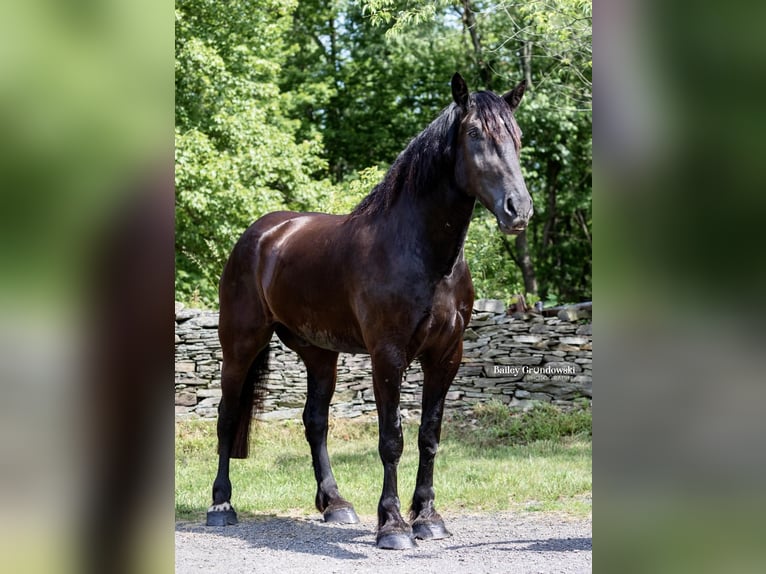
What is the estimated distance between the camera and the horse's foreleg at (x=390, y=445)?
4250 mm

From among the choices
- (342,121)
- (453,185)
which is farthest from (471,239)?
(453,185)

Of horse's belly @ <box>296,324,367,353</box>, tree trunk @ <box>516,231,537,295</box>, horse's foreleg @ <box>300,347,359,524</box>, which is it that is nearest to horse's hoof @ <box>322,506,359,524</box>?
horse's foreleg @ <box>300,347,359,524</box>

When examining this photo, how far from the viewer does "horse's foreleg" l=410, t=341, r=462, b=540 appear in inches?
179

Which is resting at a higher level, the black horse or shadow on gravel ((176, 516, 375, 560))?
the black horse

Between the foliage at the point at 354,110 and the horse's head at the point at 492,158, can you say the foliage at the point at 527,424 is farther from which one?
the horse's head at the point at 492,158

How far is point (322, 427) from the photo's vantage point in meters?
5.40

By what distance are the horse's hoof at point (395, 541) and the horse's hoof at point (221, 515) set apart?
1316mm

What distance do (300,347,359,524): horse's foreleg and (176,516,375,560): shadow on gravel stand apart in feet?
0.40

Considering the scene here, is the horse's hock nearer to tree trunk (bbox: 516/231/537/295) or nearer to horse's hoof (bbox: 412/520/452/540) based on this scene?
horse's hoof (bbox: 412/520/452/540)

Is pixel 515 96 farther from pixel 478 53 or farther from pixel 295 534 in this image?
pixel 478 53

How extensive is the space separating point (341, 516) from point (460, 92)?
9.05 feet

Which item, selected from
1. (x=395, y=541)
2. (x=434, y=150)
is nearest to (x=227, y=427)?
(x=395, y=541)
